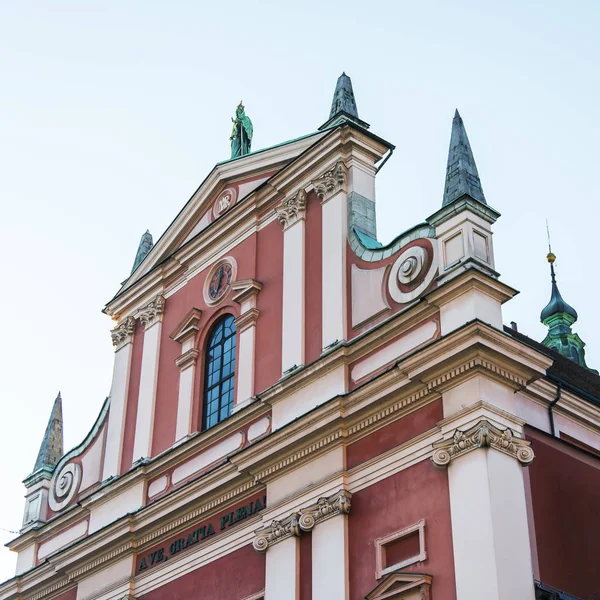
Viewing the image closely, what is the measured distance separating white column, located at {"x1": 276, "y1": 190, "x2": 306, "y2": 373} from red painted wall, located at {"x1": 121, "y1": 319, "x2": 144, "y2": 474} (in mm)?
4588

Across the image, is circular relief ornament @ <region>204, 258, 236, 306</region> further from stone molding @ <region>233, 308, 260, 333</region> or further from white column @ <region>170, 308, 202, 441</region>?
stone molding @ <region>233, 308, 260, 333</region>

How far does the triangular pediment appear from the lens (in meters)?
21.9

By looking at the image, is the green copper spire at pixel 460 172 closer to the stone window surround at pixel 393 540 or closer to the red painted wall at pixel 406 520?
the red painted wall at pixel 406 520

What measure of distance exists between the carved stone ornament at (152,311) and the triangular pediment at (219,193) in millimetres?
673

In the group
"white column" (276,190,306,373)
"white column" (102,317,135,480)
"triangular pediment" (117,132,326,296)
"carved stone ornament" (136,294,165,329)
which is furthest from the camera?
"carved stone ornament" (136,294,165,329)

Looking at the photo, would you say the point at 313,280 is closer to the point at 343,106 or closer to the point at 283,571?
the point at 343,106

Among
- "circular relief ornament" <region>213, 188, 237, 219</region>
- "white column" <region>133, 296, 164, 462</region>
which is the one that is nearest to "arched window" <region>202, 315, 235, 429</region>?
"white column" <region>133, 296, 164, 462</region>

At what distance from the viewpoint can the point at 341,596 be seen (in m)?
16.2

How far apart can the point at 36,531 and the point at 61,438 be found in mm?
2356

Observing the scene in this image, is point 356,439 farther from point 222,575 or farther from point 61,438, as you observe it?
point 61,438

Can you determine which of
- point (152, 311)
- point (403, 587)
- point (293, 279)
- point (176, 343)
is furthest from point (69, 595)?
point (403, 587)

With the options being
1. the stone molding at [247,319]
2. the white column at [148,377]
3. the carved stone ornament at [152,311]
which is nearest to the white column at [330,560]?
the stone molding at [247,319]

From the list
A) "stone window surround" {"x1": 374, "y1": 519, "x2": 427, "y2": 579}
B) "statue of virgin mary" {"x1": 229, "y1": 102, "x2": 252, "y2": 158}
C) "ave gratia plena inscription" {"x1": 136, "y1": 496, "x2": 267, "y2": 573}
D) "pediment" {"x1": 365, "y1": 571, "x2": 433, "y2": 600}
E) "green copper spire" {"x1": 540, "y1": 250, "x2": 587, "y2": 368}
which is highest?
"green copper spire" {"x1": 540, "y1": 250, "x2": 587, "y2": 368}

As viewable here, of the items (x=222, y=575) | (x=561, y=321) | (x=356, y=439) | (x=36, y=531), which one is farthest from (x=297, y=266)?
(x=561, y=321)
